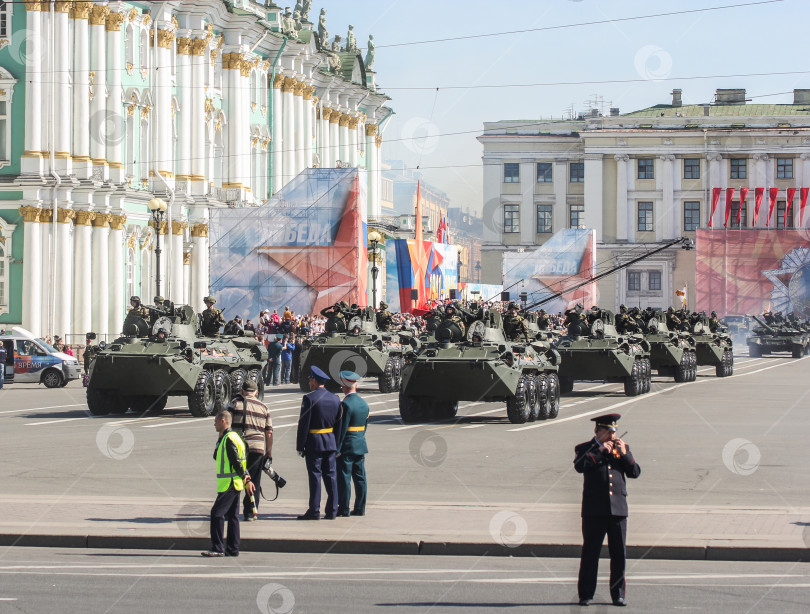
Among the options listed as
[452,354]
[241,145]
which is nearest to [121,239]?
[241,145]

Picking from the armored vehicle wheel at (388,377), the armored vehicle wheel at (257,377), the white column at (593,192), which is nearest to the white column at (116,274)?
the armored vehicle wheel at (388,377)

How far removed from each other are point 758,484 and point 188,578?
813 centimetres

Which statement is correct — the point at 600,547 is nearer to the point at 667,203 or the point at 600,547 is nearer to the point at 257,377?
the point at 257,377

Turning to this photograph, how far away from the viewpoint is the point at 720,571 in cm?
1166

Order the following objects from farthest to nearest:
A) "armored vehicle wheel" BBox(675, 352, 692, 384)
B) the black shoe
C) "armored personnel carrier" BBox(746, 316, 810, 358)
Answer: "armored personnel carrier" BBox(746, 316, 810, 358) < "armored vehicle wheel" BBox(675, 352, 692, 384) < the black shoe

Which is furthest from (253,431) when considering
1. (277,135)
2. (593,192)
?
(593,192)

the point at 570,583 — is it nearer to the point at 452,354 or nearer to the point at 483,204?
the point at 452,354

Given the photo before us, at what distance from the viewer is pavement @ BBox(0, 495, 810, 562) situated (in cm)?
1240

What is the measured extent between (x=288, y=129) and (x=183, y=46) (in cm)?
1510

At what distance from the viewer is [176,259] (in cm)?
5675

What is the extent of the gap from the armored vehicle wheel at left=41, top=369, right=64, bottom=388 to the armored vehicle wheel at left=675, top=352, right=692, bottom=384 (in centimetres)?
1715

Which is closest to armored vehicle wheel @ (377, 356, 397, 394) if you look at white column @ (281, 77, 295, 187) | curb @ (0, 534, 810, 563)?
curb @ (0, 534, 810, 563)

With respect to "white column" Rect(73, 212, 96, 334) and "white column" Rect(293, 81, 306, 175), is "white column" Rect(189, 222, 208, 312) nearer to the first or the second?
"white column" Rect(73, 212, 96, 334)

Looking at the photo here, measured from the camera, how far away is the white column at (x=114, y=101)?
49.6 m
